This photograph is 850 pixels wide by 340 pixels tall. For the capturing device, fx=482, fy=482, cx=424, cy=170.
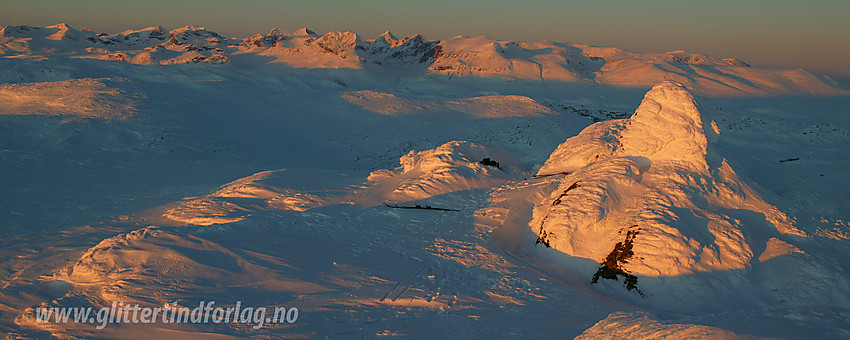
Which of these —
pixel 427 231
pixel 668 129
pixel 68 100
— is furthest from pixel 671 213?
pixel 68 100

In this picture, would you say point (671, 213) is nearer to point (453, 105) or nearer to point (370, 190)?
point (370, 190)

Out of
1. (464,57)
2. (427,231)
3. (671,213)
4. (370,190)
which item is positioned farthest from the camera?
(464,57)

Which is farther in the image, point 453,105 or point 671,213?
point 453,105

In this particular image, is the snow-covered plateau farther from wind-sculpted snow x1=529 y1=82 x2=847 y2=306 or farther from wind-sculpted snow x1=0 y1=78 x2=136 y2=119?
wind-sculpted snow x1=0 y1=78 x2=136 y2=119

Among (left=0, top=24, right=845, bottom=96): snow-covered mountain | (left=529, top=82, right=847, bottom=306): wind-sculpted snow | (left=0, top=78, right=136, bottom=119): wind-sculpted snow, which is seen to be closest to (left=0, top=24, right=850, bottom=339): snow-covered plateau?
(left=529, top=82, right=847, bottom=306): wind-sculpted snow

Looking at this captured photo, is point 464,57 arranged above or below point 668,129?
below

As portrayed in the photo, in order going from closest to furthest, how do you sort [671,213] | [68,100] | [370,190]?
[671,213] < [370,190] < [68,100]

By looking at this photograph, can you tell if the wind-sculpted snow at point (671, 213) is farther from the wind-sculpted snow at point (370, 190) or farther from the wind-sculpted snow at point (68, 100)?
the wind-sculpted snow at point (68, 100)

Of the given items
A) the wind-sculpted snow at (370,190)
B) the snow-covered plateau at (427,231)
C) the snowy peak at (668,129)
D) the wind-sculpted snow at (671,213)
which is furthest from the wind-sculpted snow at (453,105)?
the wind-sculpted snow at (671,213)
